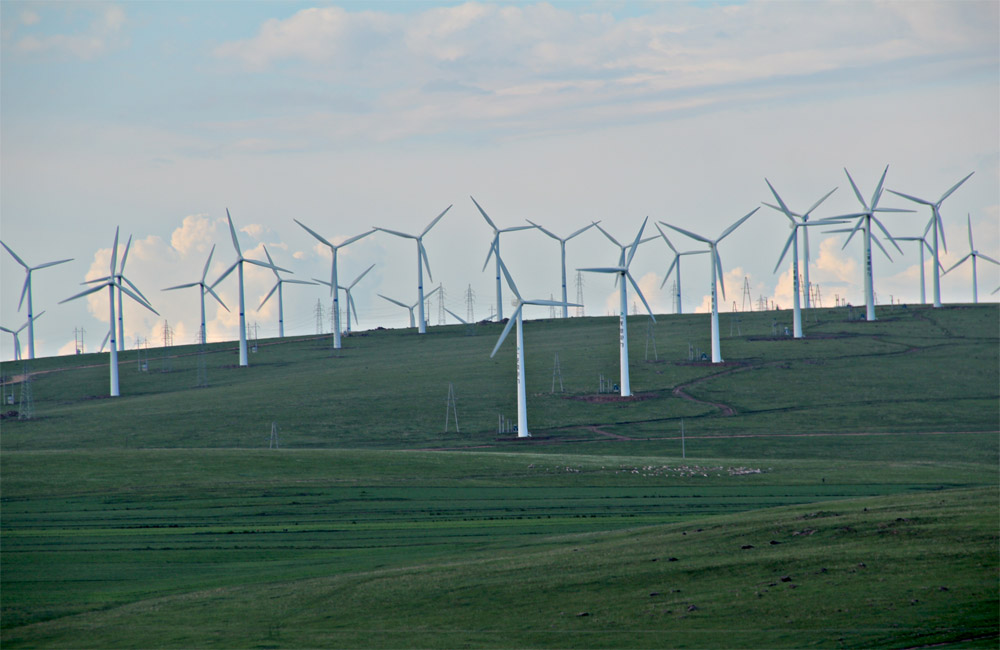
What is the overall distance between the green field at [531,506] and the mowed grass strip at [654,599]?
0.14 metres

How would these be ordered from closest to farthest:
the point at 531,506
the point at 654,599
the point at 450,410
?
the point at 654,599 → the point at 531,506 → the point at 450,410

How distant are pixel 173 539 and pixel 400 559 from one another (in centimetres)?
1260

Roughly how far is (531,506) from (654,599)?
1029 inches

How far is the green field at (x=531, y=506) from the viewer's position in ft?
106

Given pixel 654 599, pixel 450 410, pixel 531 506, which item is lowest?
pixel 531 506

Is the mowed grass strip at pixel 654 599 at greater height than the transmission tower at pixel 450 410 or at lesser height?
lesser

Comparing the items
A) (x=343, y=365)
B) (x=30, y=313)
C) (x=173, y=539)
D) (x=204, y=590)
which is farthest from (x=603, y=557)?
(x=30, y=313)

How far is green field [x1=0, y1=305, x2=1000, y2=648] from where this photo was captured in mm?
32250

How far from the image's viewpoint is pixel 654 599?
33.3m

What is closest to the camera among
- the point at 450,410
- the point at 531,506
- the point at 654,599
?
the point at 654,599

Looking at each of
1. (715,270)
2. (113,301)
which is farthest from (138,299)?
(715,270)

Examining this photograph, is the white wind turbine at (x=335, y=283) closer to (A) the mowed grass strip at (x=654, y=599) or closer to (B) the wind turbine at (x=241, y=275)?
(B) the wind turbine at (x=241, y=275)

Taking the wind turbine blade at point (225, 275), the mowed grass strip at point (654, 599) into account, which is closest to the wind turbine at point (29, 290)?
the wind turbine blade at point (225, 275)

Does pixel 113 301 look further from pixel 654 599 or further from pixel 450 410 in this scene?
pixel 654 599
